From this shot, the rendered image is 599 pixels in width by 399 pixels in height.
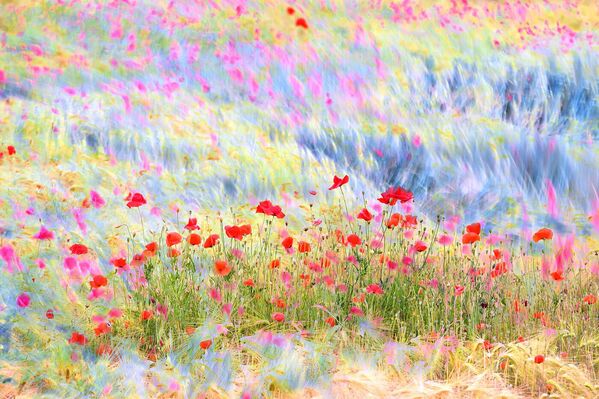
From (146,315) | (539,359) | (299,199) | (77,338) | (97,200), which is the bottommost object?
(299,199)

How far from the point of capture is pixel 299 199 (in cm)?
620

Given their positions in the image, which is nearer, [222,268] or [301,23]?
[222,268]

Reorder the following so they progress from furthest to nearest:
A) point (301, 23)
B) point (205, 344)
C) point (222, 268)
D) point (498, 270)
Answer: point (301, 23)
point (498, 270)
point (222, 268)
point (205, 344)

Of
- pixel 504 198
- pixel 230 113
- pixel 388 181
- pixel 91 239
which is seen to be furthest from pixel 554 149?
pixel 91 239

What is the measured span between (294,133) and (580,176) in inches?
94.9

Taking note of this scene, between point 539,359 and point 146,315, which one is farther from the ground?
point 539,359

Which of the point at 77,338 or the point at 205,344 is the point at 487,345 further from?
the point at 77,338

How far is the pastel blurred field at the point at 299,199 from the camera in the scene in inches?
153

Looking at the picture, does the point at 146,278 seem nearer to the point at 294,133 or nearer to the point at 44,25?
the point at 294,133

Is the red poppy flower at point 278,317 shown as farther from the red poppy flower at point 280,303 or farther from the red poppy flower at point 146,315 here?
the red poppy flower at point 146,315

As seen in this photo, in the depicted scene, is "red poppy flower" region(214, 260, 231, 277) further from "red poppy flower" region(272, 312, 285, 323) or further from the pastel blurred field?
"red poppy flower" region(272, 312, 285, 323)

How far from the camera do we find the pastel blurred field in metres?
3.88

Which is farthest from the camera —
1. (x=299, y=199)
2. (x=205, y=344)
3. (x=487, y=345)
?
(x=299, y=199)

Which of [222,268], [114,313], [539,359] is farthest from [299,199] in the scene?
[539,359]
